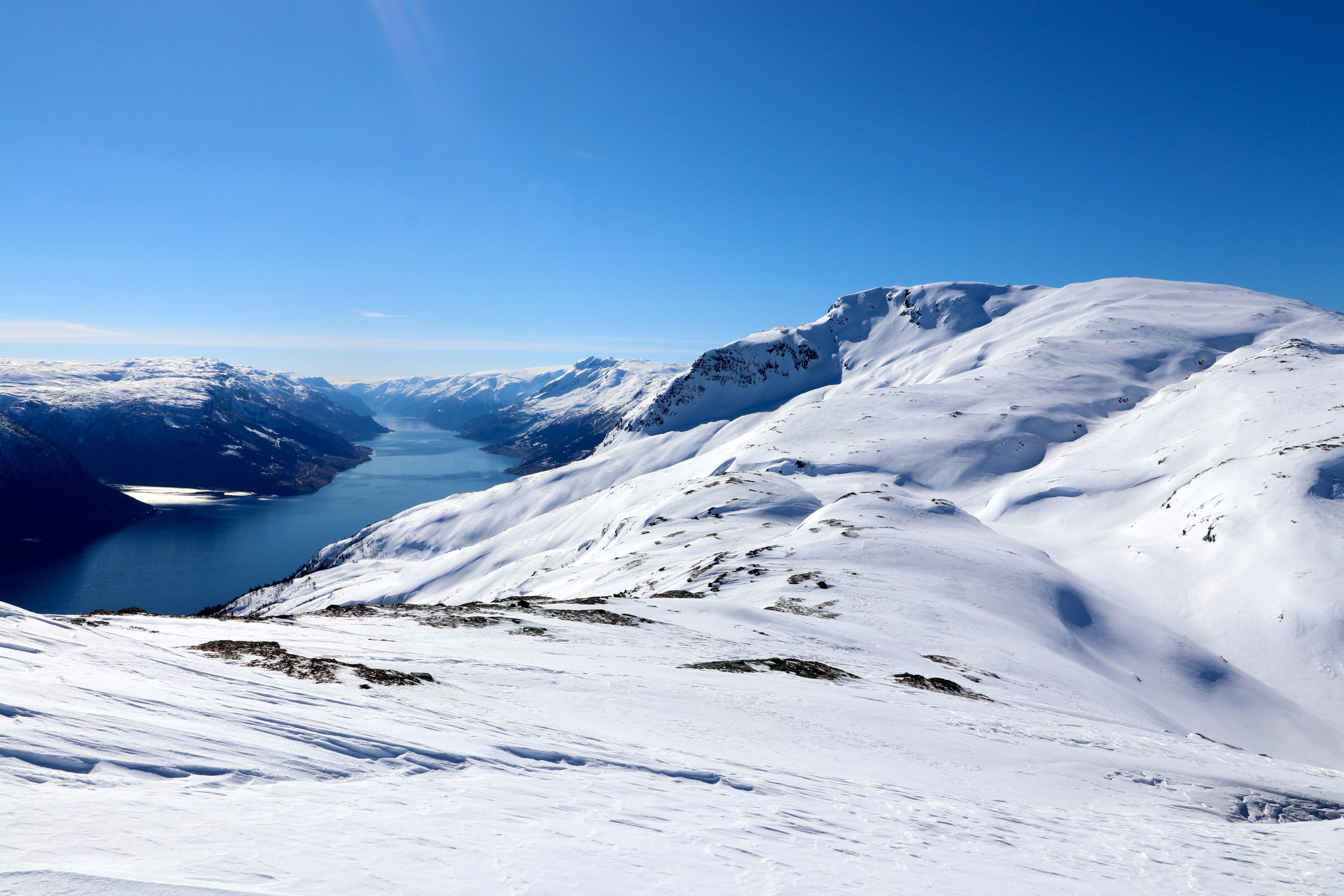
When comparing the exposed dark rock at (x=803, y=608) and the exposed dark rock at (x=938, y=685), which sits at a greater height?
the exposed dark rock at (x=803, y=608)

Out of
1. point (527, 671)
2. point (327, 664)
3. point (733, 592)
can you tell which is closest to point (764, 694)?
point (527, 671)

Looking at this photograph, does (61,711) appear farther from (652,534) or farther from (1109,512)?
(1109,512)

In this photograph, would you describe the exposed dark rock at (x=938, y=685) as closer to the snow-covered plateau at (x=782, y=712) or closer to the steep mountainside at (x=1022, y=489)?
the snow-covered plateau at (x=782, y=712)

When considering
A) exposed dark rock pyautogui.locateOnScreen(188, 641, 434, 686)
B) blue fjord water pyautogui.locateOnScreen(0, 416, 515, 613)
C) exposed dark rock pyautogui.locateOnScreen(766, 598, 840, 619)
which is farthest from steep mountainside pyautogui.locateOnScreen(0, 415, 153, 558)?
exposed dark rock pyautogui.locateOnScreen(766, 598, 840, 619)

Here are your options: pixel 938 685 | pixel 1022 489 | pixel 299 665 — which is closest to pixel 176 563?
pixel 299 665

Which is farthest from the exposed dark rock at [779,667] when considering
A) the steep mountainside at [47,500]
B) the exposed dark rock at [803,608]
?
the steep mountainside at [47,500]

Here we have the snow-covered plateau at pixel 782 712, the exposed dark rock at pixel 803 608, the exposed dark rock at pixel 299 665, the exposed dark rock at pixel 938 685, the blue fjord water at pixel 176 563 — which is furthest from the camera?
the blue fjord water at pixel 176 563
